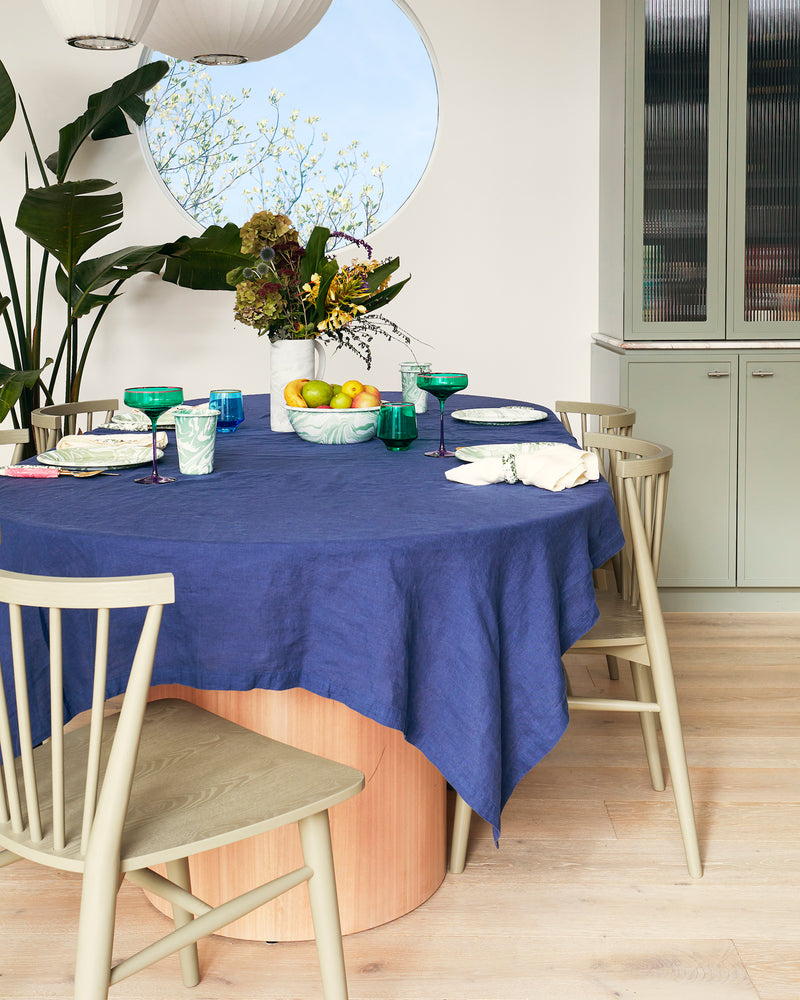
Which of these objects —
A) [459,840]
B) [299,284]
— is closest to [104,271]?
[299,284]

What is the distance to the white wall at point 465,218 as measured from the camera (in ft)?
13.3

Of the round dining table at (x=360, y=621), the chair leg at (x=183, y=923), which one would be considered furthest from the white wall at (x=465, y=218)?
the chair leg at (x=183, y=923)

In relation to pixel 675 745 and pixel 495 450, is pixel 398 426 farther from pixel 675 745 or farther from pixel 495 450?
pixel 675 745

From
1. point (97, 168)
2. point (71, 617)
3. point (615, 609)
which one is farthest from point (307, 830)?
point (97, 168)

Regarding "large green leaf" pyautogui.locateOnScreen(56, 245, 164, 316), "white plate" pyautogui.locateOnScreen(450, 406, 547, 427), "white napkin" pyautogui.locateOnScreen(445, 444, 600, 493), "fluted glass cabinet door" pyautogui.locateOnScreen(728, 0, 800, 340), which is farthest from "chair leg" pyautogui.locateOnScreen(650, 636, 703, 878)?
"large green leaf" pyautogui.locateOnScreen(56, 245, 164, 316)

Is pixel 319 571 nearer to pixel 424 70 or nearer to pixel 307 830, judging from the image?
pixel 307 830

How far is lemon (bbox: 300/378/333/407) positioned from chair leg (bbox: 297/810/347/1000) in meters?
1.21

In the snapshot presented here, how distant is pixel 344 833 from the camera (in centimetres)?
177

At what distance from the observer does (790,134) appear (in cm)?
365

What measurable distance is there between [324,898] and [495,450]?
1.02 m

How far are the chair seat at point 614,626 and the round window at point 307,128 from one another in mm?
2516

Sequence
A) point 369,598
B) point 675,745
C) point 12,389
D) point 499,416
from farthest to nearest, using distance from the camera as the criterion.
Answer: point 12,389 < point 499,416 < point 675,745 < point 369,598

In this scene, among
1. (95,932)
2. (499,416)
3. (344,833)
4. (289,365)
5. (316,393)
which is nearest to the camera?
(95,932)

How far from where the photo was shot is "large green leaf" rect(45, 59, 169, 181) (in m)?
3.68
